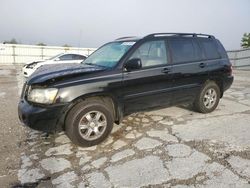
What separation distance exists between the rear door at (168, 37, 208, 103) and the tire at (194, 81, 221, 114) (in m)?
0.19

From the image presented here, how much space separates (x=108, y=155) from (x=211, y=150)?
1.60 metres

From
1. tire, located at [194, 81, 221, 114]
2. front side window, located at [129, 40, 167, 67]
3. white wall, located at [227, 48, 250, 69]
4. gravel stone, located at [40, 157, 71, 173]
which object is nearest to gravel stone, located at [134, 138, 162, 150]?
gravel stone, located at [40, 157, 71, 173]

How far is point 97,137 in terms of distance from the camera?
462 centimetres

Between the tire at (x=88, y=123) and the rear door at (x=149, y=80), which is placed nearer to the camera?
the tire at (x=88, y=123)

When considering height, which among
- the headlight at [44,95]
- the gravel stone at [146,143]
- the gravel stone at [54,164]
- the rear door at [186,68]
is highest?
the rear door at [186,68]

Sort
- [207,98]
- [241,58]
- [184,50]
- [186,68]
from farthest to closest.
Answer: [241,58], [207,98], [184,50], [186,68]

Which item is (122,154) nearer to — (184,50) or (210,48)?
(184,50)

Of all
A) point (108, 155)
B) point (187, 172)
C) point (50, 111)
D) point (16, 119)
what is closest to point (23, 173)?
point (50, 111)

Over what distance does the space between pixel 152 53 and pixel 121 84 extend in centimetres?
99

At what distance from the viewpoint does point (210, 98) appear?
21.2 feet

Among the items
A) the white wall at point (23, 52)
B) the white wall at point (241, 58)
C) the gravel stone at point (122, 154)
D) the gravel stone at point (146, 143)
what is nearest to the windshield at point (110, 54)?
the gravel stone at point (146, 143)

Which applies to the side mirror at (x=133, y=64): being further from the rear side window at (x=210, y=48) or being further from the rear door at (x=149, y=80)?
the rear side window at (x=210, y=48)

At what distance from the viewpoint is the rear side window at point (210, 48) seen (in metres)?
6.31

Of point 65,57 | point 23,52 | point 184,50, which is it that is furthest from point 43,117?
point 23,52
